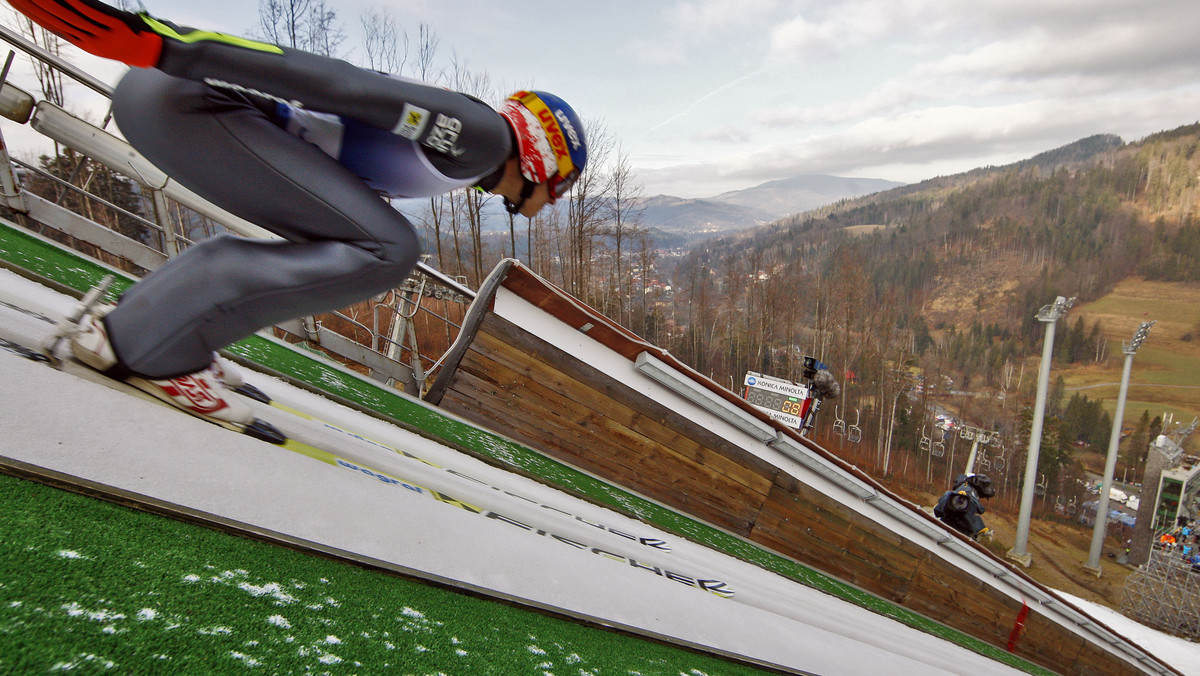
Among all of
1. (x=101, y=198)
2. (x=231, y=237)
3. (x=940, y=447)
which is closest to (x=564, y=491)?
(x=231, y=237)

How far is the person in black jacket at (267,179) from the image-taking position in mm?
1323

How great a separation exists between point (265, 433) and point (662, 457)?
3.52m

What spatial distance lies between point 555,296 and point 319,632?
3.49 meters

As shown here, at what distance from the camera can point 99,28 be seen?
3.43ft

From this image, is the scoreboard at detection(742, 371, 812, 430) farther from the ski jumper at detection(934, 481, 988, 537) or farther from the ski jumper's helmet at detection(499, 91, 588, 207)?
the ski jumper's helmet at detection(499, 91, 588, 207)

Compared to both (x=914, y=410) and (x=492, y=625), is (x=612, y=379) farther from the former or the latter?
(x=914, y=410)

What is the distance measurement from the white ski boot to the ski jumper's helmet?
1.06 meters

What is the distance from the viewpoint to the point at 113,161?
3857 millimetres

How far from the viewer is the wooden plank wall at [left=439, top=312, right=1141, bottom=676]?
4434 mm

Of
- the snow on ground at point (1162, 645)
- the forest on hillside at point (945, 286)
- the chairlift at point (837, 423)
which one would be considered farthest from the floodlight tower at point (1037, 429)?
the chairlift at point (837, 423)

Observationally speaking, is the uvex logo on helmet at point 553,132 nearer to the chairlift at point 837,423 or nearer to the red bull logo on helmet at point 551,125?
the red bull logo on helmet at point 551,125

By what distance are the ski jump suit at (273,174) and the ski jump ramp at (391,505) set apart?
0.24 m

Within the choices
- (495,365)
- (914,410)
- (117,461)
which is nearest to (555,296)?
(495,365)

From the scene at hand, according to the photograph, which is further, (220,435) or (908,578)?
(908,578)
